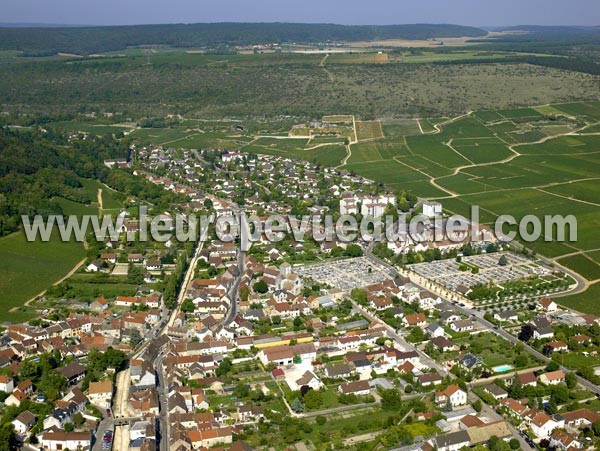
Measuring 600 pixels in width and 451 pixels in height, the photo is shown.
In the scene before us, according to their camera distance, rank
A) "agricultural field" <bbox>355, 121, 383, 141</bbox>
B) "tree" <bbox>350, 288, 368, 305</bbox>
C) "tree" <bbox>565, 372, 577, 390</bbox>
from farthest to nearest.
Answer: "agricultural field" <bbox>355, 121, 383, 141</bbox>, "tree" <bbox>350, 288, 368, 305</bbox>, "tree" <bbox>565, 372, 577, 390</bbox>

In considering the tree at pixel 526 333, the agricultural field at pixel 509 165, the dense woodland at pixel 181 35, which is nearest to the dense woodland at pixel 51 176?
the agricultural field at pixel 509 165

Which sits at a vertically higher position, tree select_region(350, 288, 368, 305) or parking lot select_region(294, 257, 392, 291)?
tree select_region(350, 288, 368, 305)

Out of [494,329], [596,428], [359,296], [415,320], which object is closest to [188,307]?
[359,296]

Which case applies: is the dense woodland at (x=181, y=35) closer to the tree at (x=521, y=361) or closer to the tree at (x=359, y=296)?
the tree at (x=359, y=296)

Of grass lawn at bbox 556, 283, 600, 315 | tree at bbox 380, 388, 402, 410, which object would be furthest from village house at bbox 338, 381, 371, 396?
grass lawn at bbox 556, 283, 600, 315

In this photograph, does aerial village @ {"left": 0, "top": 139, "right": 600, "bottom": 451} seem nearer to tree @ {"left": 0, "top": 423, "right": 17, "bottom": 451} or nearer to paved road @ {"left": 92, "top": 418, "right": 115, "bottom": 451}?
paved road @ {"left": 92, "top": 418, "right": 115, "bottom": 451}

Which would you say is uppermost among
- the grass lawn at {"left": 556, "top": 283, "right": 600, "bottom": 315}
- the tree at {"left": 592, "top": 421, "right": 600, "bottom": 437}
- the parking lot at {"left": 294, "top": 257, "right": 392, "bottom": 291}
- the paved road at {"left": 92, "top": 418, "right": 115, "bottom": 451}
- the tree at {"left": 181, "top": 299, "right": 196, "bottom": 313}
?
the tree at {"left": 181, "top": 299, "right": 196, "bottom": 313}

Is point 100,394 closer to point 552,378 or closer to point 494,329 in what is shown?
point 552,378
